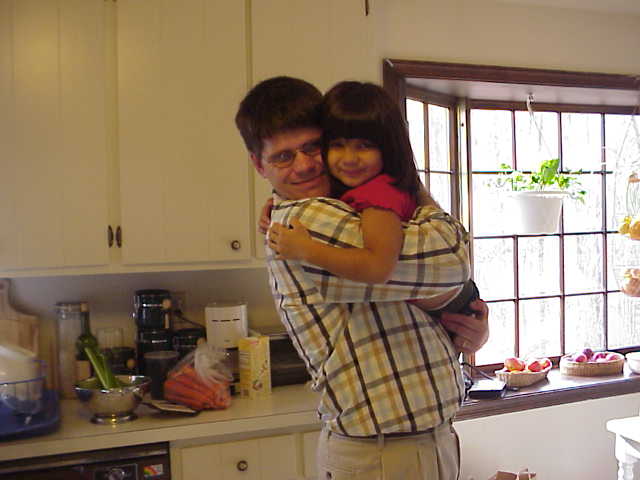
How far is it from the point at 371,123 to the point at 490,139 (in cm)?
199

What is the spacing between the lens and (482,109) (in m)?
2.94

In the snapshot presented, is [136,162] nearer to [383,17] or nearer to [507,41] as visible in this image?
[383,17]

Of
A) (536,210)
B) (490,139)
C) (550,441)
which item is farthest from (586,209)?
(550,441)

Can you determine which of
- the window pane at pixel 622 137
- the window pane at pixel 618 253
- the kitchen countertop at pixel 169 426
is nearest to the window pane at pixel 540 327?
the window pane at pixel 618 253

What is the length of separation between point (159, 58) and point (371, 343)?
1.32 m

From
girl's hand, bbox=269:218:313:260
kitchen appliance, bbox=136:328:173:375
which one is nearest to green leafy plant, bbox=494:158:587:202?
kitchen appliance, bbox=136:328:173:375

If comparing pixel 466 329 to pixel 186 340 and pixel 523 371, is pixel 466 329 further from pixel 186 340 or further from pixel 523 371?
pixel 523 371

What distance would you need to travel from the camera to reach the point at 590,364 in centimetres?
292

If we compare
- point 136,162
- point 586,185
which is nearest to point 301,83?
point 136,162

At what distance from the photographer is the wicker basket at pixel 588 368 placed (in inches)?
115

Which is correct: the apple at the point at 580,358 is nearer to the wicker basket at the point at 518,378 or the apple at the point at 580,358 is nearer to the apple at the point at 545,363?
the apple at the point at 545,363

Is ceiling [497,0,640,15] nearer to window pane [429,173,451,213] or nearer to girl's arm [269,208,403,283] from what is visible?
window pane [429,173,451,213]

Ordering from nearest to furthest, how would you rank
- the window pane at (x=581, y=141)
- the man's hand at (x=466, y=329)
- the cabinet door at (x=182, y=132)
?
the man's hand at (x=466, y=329)
the cabinet door at (x=182, y=132)
the window pane at (x=581, y=141)

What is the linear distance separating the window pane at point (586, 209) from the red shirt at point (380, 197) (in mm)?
2202
